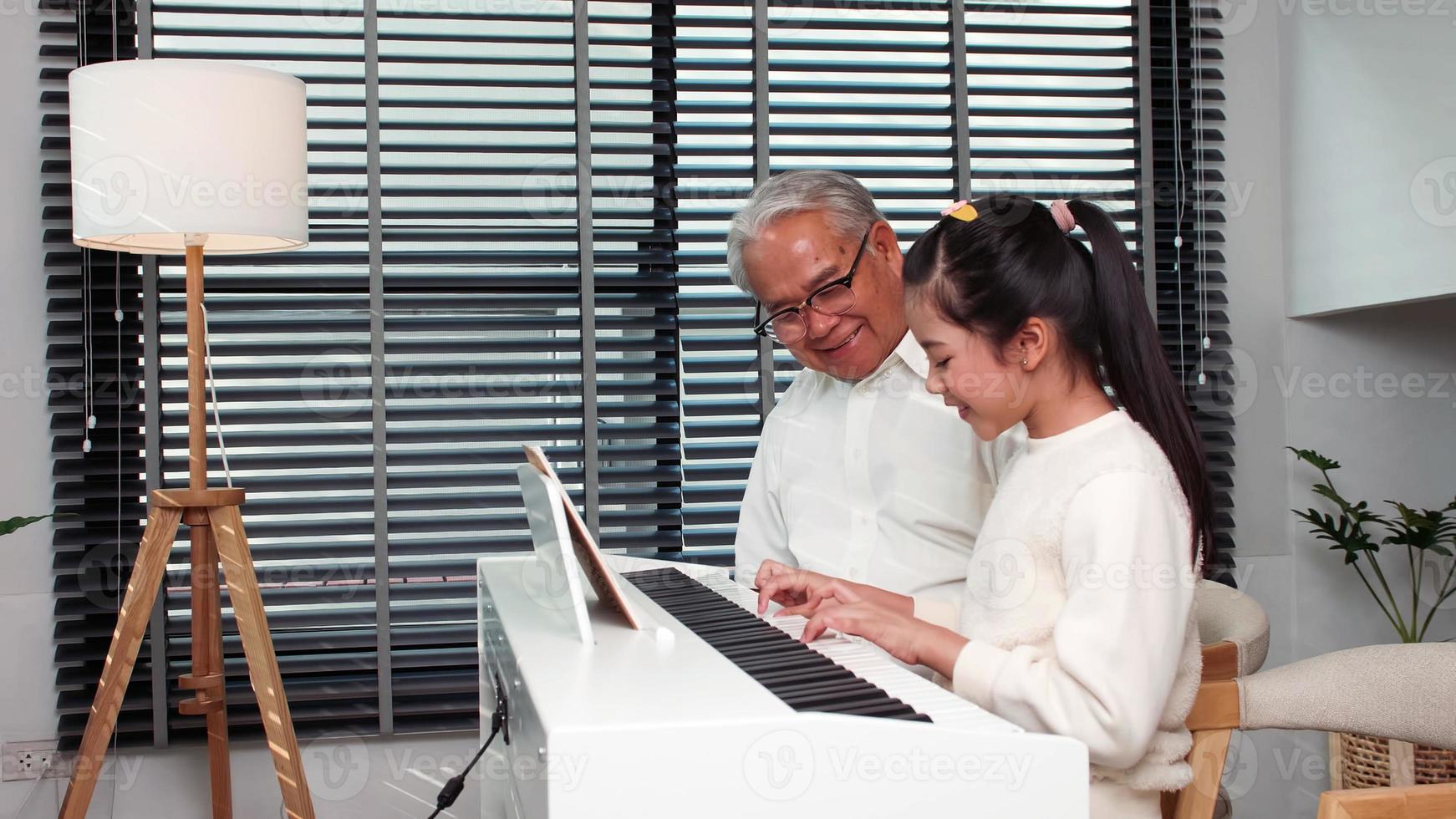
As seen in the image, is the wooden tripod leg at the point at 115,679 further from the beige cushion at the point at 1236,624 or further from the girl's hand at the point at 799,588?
the beige cushion at the point at 1236,624

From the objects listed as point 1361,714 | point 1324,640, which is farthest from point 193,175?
point 1324,640

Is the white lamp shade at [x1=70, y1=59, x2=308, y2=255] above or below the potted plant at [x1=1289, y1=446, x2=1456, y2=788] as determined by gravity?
above

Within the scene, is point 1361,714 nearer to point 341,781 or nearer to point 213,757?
point 213,757

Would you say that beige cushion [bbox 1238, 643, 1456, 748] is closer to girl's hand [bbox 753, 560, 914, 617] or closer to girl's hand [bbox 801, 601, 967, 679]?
girl's hand [bbox 801, 601, 967, 679]

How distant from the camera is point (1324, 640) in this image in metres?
3.32

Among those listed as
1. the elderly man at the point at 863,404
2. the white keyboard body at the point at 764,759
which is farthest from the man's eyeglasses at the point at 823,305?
the white keyboard body at the point at 764,759

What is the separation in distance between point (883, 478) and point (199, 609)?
1.45m

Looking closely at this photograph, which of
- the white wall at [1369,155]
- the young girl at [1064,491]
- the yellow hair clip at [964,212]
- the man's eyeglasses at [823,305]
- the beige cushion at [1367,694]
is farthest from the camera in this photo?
the white wall at [1369,155]

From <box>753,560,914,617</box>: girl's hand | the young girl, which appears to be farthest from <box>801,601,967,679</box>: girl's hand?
<box>753,560,914,617</box>: girl's hand

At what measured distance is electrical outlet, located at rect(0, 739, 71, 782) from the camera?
277 centimetres

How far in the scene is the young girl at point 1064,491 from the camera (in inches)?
49.4

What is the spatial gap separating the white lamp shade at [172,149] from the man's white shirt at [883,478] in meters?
1.17

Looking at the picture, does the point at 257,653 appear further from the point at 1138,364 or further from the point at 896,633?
the point at 1138,364

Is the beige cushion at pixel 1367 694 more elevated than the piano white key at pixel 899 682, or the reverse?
the piano white key at pixel 899 682
